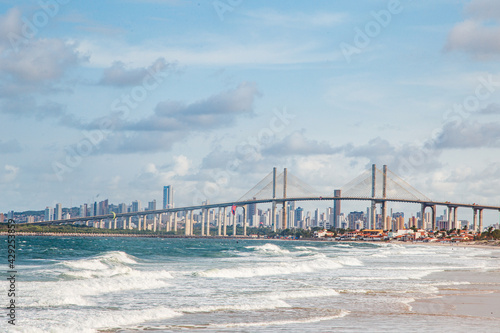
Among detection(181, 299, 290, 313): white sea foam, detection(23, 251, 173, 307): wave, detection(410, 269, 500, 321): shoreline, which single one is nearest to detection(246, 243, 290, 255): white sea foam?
detection(23, 251, 173, 307): wave

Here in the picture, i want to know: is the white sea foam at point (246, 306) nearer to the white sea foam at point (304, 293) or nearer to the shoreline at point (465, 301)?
the white sea foam at point (304, 293)

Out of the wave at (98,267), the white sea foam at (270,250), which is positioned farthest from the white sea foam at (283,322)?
the white sea foam at (270,250)

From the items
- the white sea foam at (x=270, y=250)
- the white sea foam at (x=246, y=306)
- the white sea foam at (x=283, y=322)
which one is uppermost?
the white sea foam at (x=283, y=322)

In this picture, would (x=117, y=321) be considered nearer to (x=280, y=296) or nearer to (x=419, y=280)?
(x=280, y=296)

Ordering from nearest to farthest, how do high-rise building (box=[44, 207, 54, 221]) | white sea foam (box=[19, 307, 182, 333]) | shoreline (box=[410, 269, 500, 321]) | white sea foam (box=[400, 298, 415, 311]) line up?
white sea foam (box=[19, 307, 182, 333]) → shoreline (box=[410, 269, 500, 321]) → white sea foam (box=[400, 298, 415, 311]) → high-rise building (box=[44, 207, 54, 221])

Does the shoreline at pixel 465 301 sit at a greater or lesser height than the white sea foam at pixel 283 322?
lesser

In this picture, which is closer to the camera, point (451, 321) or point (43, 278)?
point (451, 321)

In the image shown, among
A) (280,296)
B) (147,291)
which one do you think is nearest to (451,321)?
(280,296)

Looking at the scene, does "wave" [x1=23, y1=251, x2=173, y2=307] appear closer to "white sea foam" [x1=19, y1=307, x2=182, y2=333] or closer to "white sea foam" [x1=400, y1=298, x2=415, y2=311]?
"white sea foam" [x1=19, y1=307, x2=182, y2=333]

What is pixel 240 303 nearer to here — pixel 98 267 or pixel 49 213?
pixel 98 267

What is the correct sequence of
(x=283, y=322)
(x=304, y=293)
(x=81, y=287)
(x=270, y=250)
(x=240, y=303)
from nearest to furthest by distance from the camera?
(x=283, y=322)
(x=240, y=303)
(x=304, y=293)
(x=81, y=287)
(x=270, y=250)

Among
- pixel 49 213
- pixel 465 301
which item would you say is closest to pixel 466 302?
pixel 465 301
